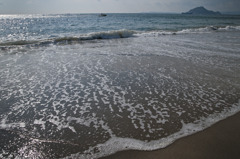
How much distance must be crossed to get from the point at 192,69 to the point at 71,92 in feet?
18.5

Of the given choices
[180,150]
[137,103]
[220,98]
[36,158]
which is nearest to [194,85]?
[220,98]

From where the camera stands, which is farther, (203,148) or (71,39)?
(71,39)

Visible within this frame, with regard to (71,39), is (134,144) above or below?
below

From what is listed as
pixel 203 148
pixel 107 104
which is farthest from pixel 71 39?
pixel 203 148

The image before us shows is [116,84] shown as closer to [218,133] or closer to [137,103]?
[137,103]

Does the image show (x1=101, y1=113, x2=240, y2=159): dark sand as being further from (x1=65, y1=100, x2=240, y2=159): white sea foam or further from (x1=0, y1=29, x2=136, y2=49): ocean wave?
(x1=0, y1=29, x2=136, y2=49): ocean wave

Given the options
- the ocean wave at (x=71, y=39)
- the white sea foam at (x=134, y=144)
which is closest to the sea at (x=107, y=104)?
the white sea foam at (x=134, y=144)

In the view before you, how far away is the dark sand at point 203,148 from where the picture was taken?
3.13 metres

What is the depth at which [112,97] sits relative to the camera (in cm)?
550

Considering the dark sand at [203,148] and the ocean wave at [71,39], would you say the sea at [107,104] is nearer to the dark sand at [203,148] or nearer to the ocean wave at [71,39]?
the dark sand at [203,148]

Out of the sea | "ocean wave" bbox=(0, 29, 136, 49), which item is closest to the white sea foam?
the sea

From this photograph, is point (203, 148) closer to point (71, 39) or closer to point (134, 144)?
point (134, 144)

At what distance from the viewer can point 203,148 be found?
3320mm

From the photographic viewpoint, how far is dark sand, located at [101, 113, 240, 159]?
3129 mm
